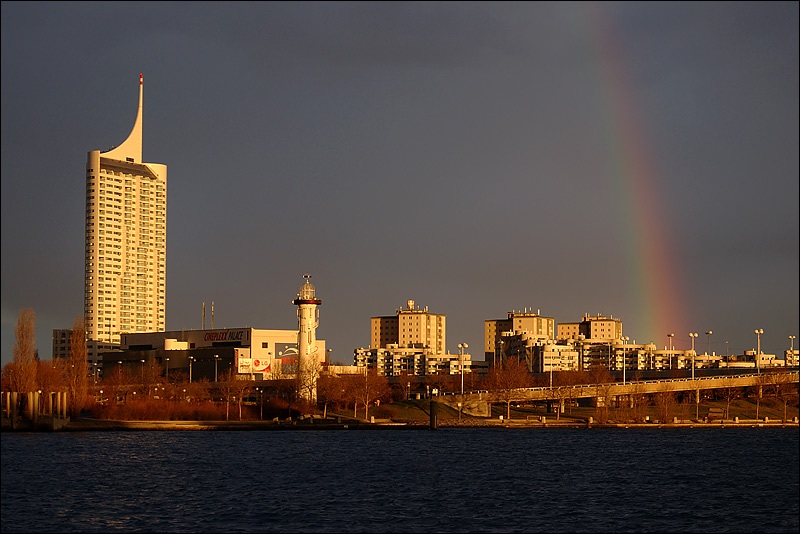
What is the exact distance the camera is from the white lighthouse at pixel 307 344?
169500 millimetres

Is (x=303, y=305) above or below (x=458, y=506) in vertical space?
above

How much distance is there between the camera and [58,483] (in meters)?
79.2

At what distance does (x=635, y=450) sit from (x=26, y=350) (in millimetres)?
73123

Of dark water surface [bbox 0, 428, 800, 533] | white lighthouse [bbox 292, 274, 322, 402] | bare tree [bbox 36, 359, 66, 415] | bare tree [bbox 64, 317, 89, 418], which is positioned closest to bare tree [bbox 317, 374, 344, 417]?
white lighthouse [bbox 292, 274, 322, 402]

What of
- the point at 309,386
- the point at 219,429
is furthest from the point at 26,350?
the point at 309,386

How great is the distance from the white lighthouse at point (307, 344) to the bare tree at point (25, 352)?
131 feet

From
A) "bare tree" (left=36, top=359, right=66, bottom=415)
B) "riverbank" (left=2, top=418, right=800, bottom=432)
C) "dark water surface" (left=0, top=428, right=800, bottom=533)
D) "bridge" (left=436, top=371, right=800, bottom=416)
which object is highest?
"bare tree" (left=36, top=359, right=66, bottom=415)

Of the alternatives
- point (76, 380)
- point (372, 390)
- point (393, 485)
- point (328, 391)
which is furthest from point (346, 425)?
point (393, 485)

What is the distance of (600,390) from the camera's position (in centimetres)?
17612

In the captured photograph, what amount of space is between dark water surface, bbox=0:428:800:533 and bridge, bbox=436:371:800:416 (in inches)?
1485

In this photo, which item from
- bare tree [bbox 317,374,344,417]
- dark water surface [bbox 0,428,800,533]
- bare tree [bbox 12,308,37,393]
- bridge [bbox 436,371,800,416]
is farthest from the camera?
bridge [bbox 436,371,800,416]

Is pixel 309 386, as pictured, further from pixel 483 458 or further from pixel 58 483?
pixel 58 483

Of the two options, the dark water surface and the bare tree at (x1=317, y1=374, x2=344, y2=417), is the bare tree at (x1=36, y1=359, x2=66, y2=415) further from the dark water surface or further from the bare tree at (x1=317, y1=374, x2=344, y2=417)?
the bare tree at (x1=317, y1=374, x2=344, y2=417)

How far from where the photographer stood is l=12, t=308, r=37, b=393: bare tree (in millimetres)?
140250
